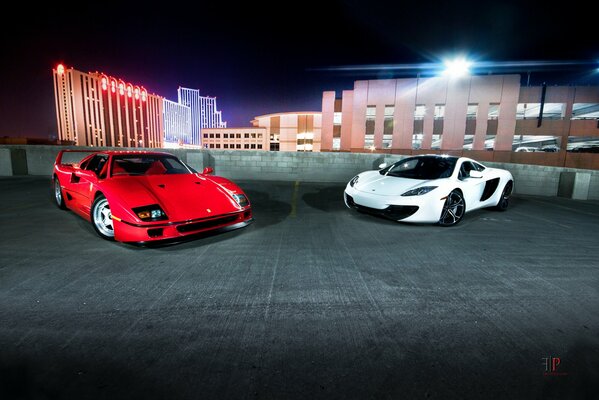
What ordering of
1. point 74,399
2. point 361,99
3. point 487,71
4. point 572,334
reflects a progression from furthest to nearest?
point 361,99 < point 487,71 < point 572,334 < point 74,399

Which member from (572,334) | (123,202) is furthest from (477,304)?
(123,202)

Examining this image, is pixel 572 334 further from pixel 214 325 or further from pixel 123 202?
pixel 123 202

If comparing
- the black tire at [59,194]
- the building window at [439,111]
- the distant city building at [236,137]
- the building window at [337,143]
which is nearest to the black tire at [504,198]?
the black tire at [59,194]

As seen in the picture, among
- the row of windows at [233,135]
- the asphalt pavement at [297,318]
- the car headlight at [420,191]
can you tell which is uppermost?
the row of windows at [233,135]

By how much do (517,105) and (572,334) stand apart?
112ft

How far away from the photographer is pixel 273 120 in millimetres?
57250

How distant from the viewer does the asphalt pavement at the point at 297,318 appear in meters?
1.59

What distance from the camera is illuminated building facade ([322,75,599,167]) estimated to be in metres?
26.8

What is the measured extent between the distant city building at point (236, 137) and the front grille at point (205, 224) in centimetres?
8632

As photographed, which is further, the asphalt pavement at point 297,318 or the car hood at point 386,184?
the car hood at point 386,184

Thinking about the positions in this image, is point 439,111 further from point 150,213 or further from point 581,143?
point 150,213

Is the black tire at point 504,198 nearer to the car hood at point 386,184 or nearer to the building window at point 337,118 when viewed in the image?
the car hood at point 386,184

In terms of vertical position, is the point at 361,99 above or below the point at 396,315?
above

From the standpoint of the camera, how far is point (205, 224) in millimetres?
3705
